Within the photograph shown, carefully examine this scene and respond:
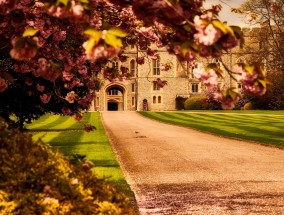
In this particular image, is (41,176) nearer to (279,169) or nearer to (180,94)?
(279,169)

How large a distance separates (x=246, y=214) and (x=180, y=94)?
257 ft

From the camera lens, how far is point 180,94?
8675cm

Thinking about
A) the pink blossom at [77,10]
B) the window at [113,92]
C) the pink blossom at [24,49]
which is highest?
the window at [113,92]

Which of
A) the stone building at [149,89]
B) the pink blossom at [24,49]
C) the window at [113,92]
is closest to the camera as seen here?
the pink blossom at [24,49]

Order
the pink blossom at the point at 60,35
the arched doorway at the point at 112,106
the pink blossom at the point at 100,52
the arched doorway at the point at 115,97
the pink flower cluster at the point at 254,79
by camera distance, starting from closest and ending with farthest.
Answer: the pink blossom at the point at 100,52
the pink flower cluster at the point at 254,79
the pink blossom at the point at 60,35
the arched doorway at the point at 115,97
the arched doorway at the point at 112,106

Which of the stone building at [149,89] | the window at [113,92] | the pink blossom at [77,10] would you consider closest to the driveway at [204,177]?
the pink blossom at [77,10]

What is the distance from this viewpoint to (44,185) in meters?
4.37

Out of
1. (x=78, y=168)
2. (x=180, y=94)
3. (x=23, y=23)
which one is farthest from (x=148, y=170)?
(x=180, y=94)

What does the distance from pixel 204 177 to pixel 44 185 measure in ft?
28.6

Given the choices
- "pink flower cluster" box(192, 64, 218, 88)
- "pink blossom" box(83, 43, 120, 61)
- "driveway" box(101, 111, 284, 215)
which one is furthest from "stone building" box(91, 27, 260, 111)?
"pink blossom" box(83, 43, 120, 61)

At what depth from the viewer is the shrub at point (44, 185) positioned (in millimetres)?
4195

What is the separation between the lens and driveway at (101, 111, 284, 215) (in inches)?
367

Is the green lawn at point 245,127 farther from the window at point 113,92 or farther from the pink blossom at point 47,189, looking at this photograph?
the window at point 113,92

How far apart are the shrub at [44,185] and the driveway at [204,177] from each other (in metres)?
4.18
